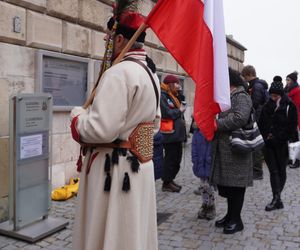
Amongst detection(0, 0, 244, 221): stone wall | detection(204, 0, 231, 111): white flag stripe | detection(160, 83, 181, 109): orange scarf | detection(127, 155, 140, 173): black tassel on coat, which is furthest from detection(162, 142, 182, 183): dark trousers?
detection(127, 155, 140, 173): black tassel on coat

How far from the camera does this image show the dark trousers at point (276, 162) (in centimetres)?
582

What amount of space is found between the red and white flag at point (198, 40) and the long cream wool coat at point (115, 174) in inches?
13.8

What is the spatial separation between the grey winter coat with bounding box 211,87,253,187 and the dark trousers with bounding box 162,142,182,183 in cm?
194

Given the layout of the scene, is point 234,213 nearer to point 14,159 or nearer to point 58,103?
point 14,159

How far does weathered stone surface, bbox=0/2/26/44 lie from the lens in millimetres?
4867

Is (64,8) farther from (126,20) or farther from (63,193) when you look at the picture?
(126,20)

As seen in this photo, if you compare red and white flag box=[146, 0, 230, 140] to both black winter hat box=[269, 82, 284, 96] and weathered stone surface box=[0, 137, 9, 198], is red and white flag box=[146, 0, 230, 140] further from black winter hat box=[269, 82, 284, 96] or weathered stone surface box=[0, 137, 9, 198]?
black winter hat box=[269, 82, 284, 96]

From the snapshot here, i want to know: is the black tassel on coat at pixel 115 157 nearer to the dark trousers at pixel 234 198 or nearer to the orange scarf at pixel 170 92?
the dark trousers at pixel 234 198

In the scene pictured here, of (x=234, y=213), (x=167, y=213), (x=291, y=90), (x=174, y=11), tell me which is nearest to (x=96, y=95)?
(x=174, y=11)

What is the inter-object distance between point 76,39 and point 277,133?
3.08 metres

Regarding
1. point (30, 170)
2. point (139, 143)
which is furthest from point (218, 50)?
point (30, 170)

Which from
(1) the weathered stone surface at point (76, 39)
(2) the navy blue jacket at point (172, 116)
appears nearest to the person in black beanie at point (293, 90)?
(2) the navy blue jacket at point (172, 116)

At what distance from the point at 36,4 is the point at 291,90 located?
565 centimetres

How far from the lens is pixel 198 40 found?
2.99m
